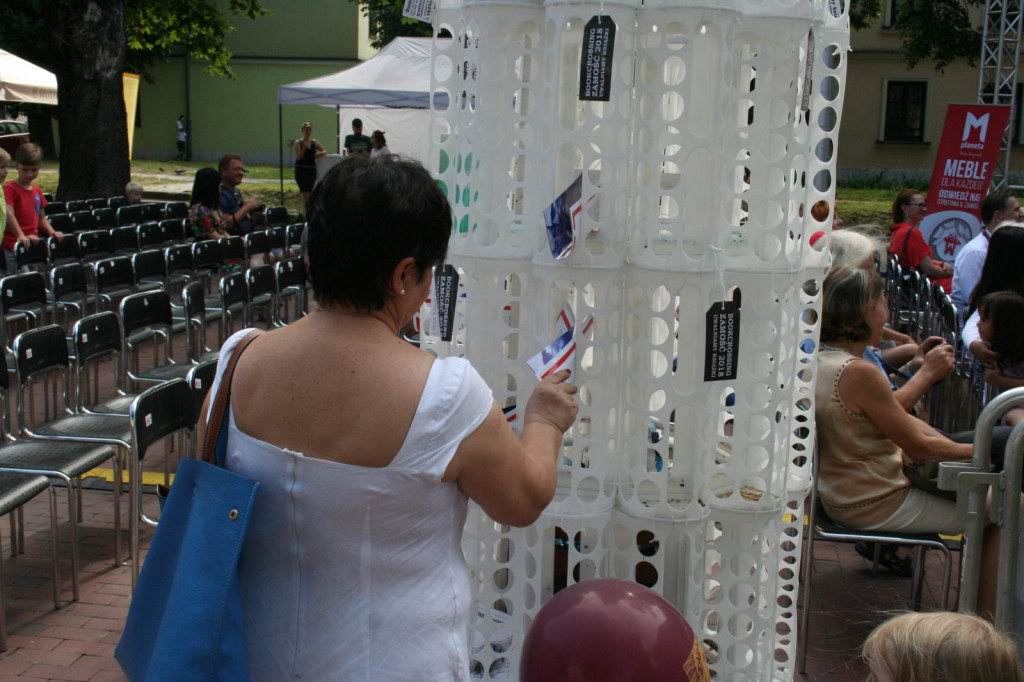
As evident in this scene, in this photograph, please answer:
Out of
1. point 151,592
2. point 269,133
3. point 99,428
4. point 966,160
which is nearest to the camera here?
point 151,592

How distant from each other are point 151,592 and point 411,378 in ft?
2.02

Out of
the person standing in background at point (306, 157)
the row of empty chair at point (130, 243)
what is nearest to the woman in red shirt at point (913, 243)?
the row of empty chair at point (130, 243)

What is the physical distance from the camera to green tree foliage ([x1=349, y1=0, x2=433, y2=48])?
93.4ft

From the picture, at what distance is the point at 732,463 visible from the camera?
8.77 ft

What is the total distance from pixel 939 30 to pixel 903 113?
18.0ft

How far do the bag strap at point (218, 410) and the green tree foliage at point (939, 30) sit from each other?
26.9 metres

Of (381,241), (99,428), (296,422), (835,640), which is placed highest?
(381,241)

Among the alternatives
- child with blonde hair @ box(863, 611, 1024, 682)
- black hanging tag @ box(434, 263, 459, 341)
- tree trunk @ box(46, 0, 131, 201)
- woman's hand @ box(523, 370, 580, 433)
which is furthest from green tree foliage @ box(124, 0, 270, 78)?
child with blonde hair @ box(863, 611, 1024, 682)

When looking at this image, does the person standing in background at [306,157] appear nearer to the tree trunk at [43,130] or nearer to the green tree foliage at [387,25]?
the green tree foliage at [387,25]

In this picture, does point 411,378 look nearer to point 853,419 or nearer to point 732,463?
point 732,463

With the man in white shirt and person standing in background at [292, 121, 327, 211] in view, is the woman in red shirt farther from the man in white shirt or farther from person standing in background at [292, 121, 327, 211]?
person standing in background at [292, 121, 327, 211]

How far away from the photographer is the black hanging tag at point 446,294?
275 cm

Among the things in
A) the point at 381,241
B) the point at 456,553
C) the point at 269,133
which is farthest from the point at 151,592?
A: the point at 269,133

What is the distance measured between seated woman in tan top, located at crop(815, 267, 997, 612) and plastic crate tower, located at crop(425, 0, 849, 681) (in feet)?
3.02
